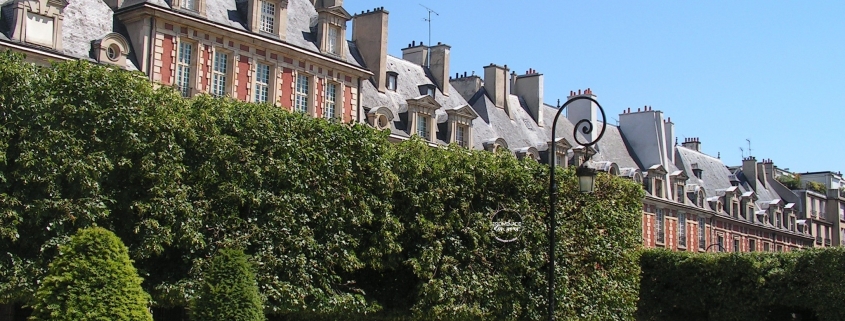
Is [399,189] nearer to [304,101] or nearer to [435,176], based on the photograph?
[435,176]

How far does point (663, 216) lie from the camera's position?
55.8 metres

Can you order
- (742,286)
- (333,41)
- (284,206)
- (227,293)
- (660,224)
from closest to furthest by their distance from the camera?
1. (227,293)
2. (284,206)
3. (333,41)
4. (742,286)
5. (660,224)

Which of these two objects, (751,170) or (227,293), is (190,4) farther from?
(751,170)

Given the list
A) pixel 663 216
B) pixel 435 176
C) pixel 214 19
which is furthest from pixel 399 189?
pixel 663 216

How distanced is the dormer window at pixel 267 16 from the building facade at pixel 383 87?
0.13 ft

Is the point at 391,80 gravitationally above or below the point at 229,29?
above

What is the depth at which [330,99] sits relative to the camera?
1341 inches

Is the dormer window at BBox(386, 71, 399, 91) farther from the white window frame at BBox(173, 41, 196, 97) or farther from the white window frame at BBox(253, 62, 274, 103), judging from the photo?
the white window frame at BBox(173, 41, 196, 97)

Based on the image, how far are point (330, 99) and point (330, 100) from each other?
32mm

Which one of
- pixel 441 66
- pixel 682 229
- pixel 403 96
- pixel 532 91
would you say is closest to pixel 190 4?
pixel 403 96

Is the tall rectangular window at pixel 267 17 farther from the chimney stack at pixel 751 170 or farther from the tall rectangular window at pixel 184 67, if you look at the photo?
the chimney stack at pixel 751 170

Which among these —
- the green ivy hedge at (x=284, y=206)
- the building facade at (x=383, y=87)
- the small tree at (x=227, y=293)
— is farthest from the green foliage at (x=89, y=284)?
the building facade at (x=383, y=87)

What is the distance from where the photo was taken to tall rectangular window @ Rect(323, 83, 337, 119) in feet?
111

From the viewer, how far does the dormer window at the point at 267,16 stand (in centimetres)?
3188
